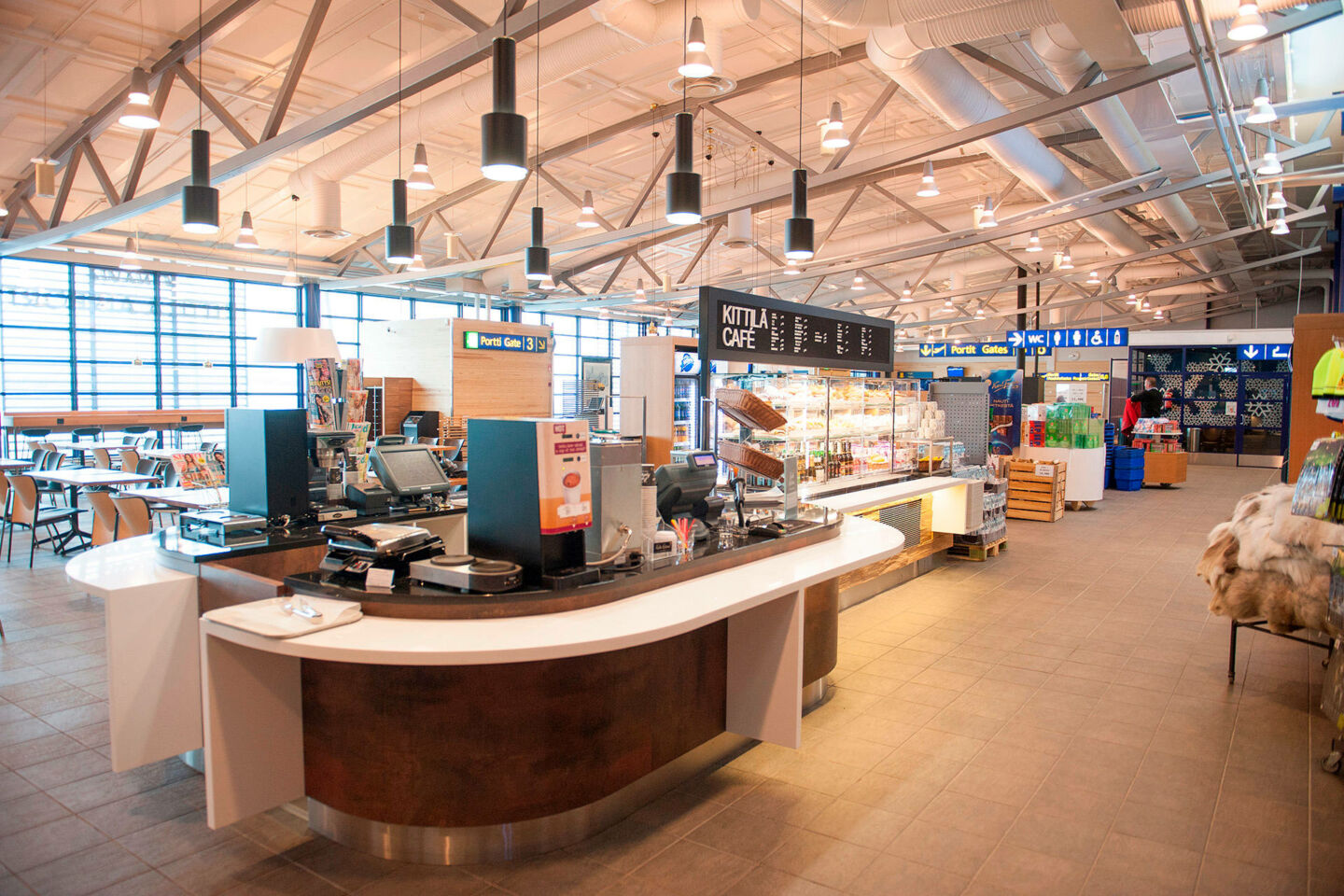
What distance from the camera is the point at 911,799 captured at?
3.13 metres

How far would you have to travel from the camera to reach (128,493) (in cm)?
625

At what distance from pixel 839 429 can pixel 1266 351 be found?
1658 centimetres

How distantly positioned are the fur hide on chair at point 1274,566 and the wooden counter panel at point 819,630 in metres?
2.17

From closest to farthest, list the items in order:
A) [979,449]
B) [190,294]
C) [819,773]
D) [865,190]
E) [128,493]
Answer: [819,773] → [128,493] → [979,449] → [865,190] → [190,294]

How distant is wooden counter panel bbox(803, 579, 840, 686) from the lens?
396cm

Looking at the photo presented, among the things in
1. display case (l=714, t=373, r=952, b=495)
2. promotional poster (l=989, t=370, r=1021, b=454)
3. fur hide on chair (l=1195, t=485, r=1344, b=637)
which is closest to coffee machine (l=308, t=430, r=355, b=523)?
display case (l=714, t=373, r=952, b=495)

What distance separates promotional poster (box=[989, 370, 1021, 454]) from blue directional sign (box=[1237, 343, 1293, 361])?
35.1 feet

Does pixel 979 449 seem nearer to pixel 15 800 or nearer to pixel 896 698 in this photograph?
pixel 896 698

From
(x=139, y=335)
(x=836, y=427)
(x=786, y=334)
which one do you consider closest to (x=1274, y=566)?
(x=786, y=334)

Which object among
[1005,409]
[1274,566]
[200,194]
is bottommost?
[1274,566]

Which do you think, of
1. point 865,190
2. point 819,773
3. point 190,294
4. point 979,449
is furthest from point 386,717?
point 190,294

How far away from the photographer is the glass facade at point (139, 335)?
1185 centimetres

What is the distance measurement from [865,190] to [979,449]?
231 inches

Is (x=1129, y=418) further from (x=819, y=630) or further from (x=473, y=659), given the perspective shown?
(x=473, y=659)
